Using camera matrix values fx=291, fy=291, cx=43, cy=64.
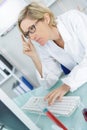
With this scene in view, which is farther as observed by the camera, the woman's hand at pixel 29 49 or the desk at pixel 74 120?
the woman's hand at pixel 29 49

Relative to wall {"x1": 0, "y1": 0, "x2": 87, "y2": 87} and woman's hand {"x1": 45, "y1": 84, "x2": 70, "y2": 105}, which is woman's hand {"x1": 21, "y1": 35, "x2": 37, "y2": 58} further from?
wall {"x1": 0, "y1": 0, "x2": 87, "y2": 87}

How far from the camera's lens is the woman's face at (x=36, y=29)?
1.46 meters

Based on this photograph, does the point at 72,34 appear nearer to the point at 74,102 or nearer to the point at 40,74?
the point at 40,74

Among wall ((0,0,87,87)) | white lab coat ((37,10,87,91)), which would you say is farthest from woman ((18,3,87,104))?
wall ((0,0,87,87))

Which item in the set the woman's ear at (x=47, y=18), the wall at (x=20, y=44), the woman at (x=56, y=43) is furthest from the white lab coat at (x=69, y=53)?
the wall at (x=20, y=44)

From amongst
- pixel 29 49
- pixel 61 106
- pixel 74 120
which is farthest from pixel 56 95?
pixel 29 49

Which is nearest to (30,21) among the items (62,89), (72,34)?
(72,34)

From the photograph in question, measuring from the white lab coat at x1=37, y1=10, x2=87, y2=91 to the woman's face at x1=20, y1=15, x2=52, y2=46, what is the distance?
0.12m

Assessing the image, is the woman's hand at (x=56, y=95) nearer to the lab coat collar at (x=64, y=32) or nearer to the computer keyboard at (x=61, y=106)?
the computer keyboard at (x=61, y=106)

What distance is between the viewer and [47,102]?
1393mm

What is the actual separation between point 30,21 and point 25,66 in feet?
5.70

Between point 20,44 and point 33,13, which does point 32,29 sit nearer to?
point 33,13

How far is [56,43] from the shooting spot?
1705 millimetres

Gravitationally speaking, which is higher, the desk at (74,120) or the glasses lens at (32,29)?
the glasses lens at (32,29)
